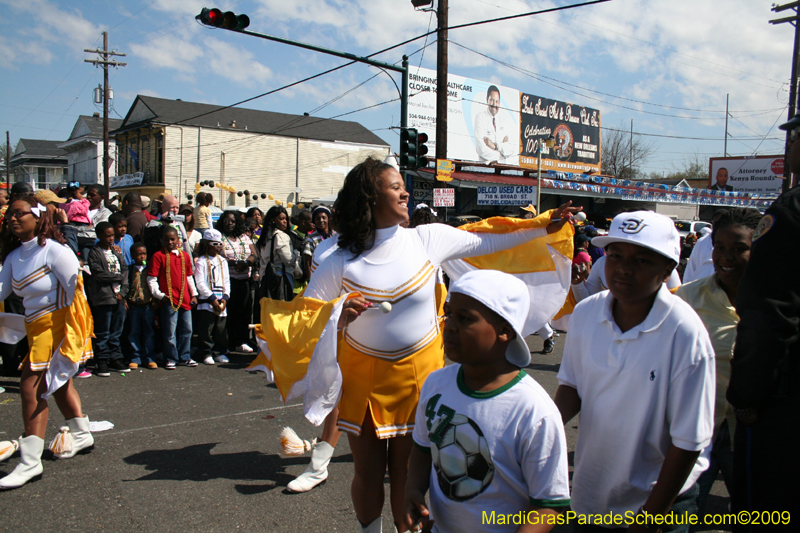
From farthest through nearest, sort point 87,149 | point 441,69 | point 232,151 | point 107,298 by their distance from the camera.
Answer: point 87,149
point 232,151
point 441,69
point 107,298

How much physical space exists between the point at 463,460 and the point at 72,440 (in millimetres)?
3716

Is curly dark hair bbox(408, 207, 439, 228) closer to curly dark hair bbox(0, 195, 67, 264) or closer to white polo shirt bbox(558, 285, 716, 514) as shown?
curly dark hair bbox(0, 195, 67, 264)

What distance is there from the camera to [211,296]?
25.8 ft

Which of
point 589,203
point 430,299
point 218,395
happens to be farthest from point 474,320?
point 589,203

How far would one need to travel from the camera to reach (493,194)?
1697 cm

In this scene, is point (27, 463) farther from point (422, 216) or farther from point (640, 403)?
point (422, 216)

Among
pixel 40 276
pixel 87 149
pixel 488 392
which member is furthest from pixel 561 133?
pixel 87 149

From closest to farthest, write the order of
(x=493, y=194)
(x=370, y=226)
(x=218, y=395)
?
(x=370, y=226)
(x=218, y=395)
(x=493, y=194)

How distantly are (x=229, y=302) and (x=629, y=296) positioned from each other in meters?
7.31

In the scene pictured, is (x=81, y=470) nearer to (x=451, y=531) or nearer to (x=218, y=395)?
(x=218, y=395)

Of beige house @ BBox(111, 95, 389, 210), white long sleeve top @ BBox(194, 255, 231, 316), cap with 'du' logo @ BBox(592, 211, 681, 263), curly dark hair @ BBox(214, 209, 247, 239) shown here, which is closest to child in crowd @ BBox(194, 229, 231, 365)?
white long sleeve top @ BBox(194, 255, 231, 316)

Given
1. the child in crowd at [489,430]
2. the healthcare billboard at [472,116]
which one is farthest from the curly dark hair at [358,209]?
the healthcare billboard at [472,116]

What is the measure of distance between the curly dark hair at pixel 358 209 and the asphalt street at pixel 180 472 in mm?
1539

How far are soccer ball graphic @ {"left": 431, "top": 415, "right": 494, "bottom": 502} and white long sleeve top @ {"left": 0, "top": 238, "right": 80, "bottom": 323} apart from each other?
346 cm
